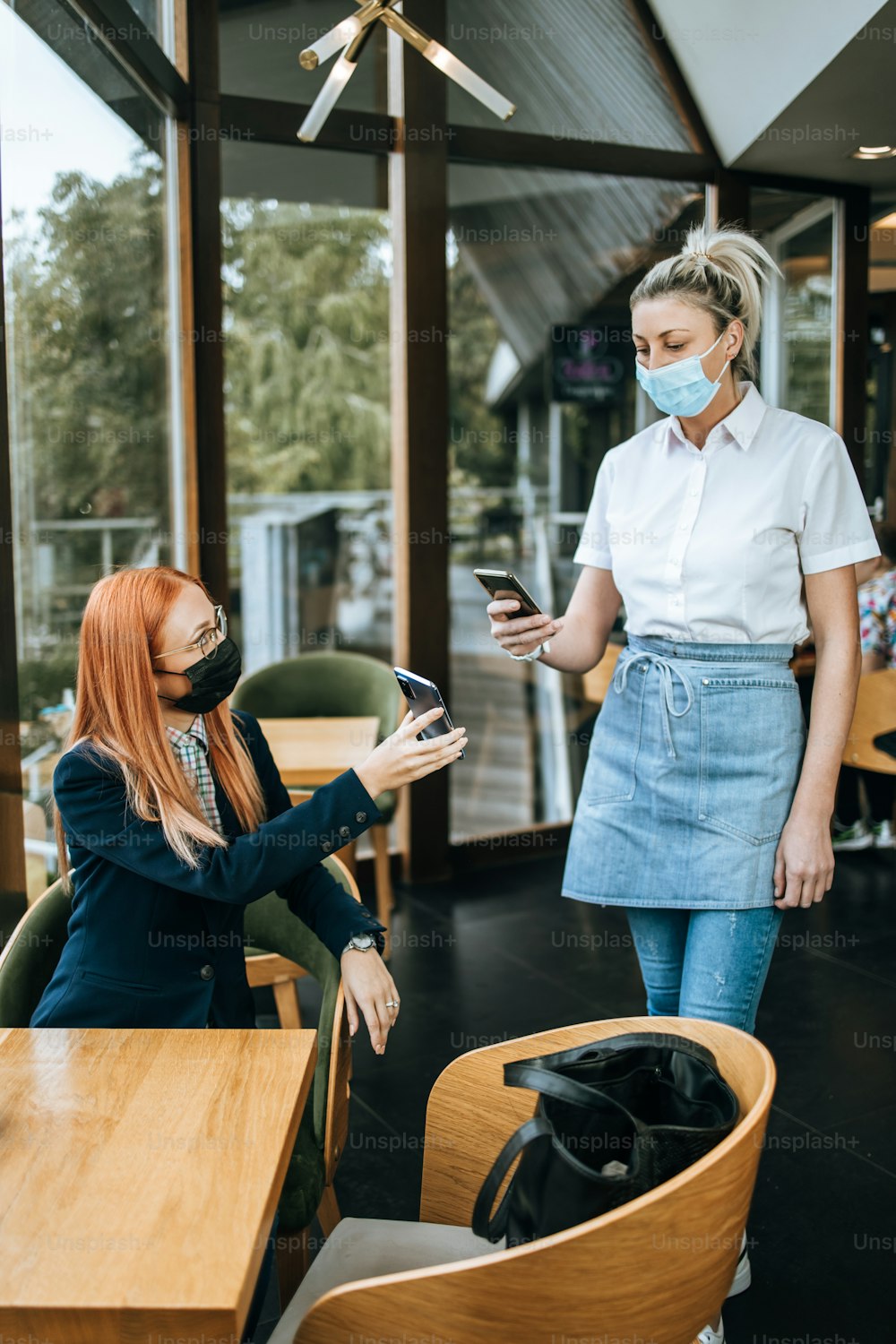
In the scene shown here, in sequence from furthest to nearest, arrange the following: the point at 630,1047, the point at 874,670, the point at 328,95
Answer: the point at 874,670, the point at 328,95, the point at 630,1047

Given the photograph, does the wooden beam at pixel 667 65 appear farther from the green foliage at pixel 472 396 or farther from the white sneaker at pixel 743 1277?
the white sneaker at pixel 743 1277

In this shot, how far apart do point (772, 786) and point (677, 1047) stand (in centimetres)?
61

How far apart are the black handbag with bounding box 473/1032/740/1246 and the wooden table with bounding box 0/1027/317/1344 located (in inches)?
11.0

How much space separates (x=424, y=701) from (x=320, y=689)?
260 cm

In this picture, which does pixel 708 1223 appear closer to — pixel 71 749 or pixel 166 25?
pixel 71 749

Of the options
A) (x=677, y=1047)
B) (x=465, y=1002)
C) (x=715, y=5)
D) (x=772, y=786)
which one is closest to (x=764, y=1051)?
(x=677, y=1047)

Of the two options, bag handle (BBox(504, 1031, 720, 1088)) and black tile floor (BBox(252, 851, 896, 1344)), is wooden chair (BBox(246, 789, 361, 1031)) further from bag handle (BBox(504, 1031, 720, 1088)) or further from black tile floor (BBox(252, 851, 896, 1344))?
bag handle (BBox(504, 1031, 720, 1088))

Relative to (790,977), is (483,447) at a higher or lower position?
higher

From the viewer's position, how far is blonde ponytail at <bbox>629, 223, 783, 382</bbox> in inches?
73.4

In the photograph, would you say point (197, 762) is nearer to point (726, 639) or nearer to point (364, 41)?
point (726, 639)

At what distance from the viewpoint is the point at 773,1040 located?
330 centimetres

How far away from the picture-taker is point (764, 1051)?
1.36 m

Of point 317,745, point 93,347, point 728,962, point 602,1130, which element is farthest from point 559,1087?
point 93,347

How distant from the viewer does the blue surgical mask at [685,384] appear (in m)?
1.89
